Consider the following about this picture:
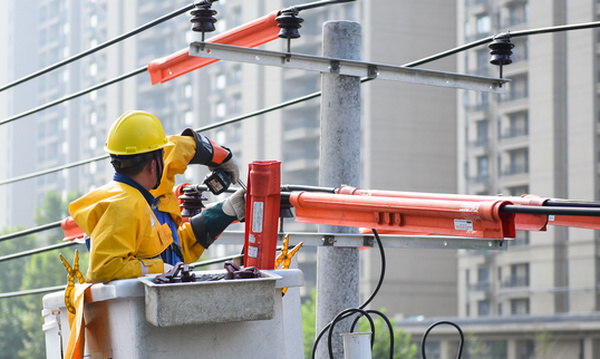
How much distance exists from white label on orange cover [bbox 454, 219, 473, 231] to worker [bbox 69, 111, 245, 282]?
40.5 inches

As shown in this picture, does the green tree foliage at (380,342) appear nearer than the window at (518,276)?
Yes

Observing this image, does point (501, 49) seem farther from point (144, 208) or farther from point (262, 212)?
point (144, 208)

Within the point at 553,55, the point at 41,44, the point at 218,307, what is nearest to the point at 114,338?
the point at 218,307

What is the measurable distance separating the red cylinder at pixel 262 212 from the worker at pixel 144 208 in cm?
30

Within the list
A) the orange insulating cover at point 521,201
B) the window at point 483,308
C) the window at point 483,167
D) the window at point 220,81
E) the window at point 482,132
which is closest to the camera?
the orange insulating cover at point 521,201

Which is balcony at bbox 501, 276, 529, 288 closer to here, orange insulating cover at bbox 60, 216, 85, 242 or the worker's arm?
orange insulating cover at bbox 60, 216, 85, 242

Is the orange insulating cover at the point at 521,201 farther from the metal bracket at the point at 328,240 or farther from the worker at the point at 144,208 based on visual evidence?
the worker at the point at 144,208

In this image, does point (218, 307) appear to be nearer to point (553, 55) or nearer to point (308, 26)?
point (553, 55)

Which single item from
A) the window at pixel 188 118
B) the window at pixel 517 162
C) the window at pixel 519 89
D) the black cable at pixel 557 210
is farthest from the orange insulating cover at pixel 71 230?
the window at pixel 188 118

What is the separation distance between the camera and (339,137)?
5.49m

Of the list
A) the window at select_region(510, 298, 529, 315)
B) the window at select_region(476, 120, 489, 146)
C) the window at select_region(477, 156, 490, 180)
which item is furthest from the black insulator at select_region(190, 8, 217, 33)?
the window at select_region(476, 120, 489, 146)

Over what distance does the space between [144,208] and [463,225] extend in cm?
158

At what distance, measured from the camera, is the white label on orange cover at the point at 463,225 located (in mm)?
4426

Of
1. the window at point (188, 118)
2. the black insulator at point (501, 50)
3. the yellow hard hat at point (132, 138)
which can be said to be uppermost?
the window at point (188, 118)
